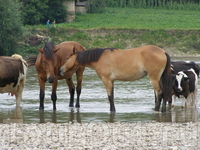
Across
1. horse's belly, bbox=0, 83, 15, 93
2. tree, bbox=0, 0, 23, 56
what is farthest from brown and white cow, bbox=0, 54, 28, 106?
tree, bbox=0, 0, 23, 56

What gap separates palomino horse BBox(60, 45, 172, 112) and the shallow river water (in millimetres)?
578

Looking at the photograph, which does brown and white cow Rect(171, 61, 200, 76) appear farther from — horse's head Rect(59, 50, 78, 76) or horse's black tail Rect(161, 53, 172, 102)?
horse's head Rect(59, 50, 78, 76)

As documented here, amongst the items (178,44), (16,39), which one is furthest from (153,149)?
(178,44)

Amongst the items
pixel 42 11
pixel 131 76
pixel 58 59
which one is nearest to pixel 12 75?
pixel 58 59

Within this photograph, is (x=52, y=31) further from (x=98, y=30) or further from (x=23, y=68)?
(x=23, y=68)

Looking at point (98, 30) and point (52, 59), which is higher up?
point (52, 59)

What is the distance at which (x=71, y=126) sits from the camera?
1029cm

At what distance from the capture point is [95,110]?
1316 centimetres

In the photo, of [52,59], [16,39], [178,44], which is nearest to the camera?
[52,59]

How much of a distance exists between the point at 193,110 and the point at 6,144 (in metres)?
6.28

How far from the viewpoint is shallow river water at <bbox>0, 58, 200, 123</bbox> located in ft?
38.7

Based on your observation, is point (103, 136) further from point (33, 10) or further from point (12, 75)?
point (33, 10)

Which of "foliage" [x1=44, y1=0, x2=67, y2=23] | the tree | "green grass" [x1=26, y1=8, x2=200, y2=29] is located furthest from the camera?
"foliage" [x1=44, y1=0, x2=67, y2=23]

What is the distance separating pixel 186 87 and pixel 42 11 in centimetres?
4254
